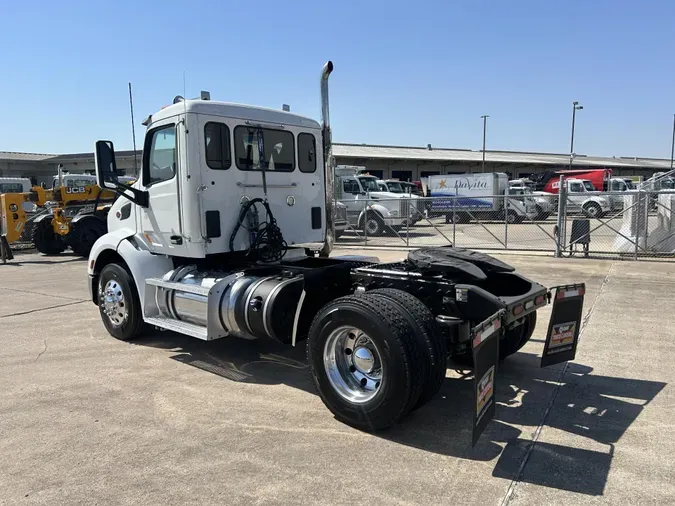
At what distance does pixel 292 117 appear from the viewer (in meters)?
6.59

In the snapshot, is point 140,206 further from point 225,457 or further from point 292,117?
point 225,457

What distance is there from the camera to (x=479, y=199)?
2561 centimetres

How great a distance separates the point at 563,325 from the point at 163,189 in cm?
438

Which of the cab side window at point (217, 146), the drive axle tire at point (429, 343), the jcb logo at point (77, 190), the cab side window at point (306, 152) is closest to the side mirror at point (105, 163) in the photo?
the cab side window at point (217, 146)

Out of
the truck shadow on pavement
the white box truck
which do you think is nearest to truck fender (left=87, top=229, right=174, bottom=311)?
the truck shadow on pavement

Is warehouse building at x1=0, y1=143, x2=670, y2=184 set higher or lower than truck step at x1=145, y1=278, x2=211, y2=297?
higher

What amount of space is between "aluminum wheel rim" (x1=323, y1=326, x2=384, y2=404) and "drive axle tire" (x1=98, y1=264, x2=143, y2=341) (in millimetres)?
3205

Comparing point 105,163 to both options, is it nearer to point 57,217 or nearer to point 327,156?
point 327,156

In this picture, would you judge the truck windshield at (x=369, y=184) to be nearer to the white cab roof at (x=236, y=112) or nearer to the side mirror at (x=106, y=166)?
the white cab roof at (x=236, y=112)

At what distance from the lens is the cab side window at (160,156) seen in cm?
593

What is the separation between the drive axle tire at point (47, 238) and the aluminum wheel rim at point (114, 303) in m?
12.0

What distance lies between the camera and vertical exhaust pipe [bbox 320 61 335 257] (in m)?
6.24

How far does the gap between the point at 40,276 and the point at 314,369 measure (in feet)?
36.3

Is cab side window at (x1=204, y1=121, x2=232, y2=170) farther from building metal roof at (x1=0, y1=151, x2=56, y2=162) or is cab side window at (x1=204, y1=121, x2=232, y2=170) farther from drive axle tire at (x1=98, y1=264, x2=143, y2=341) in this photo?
building metal roof at (x1=0, y1=151, x2=56, y2=162)
